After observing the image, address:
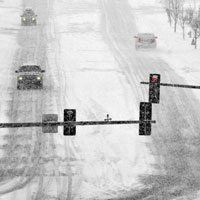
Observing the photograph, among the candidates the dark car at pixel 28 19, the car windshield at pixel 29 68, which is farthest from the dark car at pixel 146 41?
the dark car at pixel 28 19

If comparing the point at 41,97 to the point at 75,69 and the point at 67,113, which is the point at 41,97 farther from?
the point at 67,113

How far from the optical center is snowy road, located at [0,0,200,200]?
24172mm

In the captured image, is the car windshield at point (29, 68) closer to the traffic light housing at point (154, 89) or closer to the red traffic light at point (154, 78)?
the red traffic light at point (154, 78)

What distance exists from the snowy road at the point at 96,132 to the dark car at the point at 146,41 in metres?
1.14

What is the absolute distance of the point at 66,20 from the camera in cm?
6806

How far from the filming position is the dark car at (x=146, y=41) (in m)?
53.0

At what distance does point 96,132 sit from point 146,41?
2314 cm

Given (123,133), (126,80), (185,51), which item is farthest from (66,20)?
(123,133)

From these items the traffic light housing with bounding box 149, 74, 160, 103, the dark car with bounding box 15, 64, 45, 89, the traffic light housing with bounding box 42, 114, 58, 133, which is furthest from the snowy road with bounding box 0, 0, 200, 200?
the traffic light housing with bounding box 42, 114, 58, 133

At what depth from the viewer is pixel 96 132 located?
32.0 m

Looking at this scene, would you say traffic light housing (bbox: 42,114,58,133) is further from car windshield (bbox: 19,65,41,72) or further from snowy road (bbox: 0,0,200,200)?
car windshield (bbox: 19,65,41,72)

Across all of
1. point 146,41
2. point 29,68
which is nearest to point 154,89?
point 29,68

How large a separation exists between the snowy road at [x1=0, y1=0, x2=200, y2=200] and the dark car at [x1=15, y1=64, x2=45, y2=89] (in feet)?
2.10

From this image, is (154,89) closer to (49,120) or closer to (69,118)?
(69,118)
